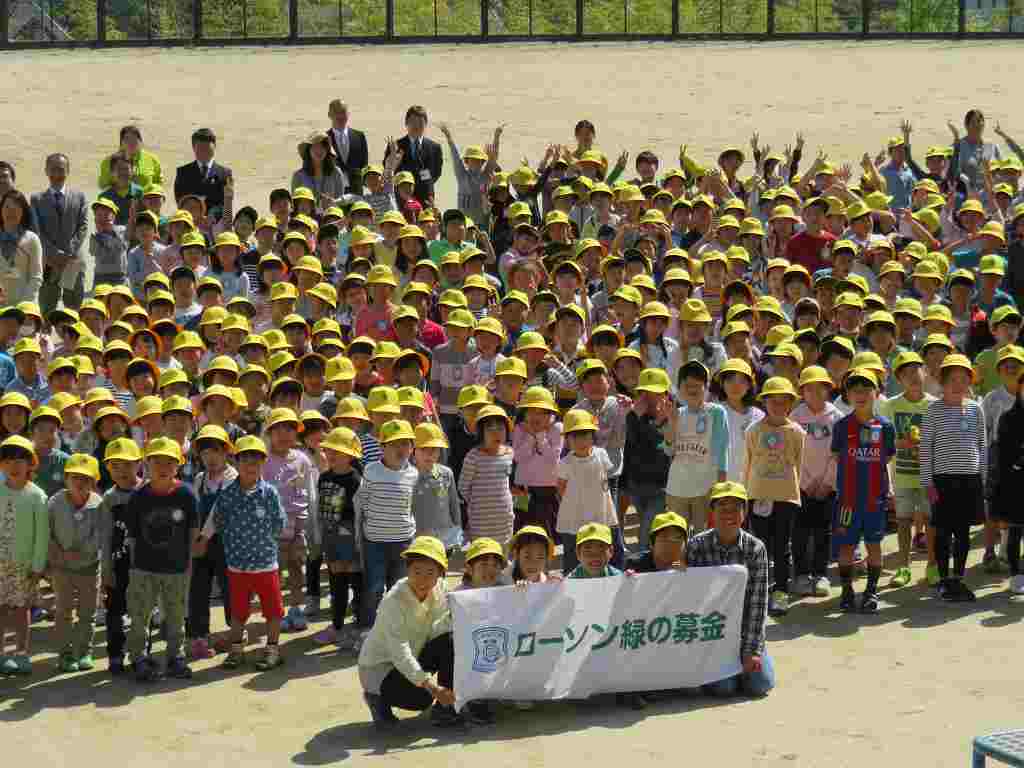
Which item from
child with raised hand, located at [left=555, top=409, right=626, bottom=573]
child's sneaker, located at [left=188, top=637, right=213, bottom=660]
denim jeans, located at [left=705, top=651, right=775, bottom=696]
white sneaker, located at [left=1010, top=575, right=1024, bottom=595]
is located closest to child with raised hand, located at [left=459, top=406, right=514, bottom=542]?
child with raised hand, located at [left=555, top=409, right=626, bottom=573]

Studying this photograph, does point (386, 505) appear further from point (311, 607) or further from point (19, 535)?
point (19, 535)

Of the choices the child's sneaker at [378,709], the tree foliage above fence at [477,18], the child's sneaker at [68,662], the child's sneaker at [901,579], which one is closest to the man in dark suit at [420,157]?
the child's sneaker at [901,579]

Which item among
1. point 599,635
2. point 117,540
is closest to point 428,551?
point 599,635

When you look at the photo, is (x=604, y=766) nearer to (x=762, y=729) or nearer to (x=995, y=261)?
(x=762, y=729)

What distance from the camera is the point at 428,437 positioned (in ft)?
40.4

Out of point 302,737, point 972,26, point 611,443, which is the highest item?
point 972,26

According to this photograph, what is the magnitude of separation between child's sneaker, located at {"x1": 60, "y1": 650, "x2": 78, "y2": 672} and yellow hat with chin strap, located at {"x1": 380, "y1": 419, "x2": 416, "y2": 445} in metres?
2.24

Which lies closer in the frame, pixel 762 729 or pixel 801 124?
pixel 762 729

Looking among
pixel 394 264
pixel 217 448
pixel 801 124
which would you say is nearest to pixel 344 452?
pixel 217 448

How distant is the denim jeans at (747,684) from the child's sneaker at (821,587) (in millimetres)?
1894

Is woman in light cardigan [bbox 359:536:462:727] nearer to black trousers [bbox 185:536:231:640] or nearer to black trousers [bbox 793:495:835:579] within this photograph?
black trousers [bbox 185:536:231:640]

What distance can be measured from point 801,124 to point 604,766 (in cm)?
2405

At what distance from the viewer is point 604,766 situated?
33.4 feet

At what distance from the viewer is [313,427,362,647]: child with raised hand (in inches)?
485
